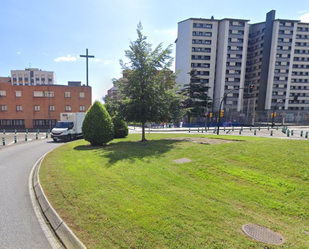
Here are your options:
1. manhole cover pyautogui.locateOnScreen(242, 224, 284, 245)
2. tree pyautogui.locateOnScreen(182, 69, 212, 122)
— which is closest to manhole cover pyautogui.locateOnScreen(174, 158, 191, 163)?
manhole cover pyautogui.locateOnScreen(242, 224, 284, 245)

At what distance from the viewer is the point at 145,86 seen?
13.6 meters

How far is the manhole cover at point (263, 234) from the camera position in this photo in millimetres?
3133

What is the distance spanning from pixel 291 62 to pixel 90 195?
261 ft

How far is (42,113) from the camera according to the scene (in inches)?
1515

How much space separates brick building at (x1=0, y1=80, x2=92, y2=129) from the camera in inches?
1470

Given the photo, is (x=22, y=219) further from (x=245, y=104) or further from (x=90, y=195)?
(x=245, y=104)

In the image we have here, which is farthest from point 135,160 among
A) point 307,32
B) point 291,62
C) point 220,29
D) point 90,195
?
point 307,32

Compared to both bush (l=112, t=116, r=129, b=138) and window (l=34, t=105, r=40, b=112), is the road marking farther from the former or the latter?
window (l=34, t=105, r=40, b=112)

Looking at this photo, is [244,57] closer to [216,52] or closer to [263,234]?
[216,52]

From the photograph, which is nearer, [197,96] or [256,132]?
[256,132]

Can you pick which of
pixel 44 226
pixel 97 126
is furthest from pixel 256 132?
pixel 44 226

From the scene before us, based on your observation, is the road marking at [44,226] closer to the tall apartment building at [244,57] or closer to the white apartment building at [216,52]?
the white apartment building at [216,52]

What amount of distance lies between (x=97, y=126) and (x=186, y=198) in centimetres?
956

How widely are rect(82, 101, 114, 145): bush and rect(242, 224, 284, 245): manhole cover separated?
10.9 meters
